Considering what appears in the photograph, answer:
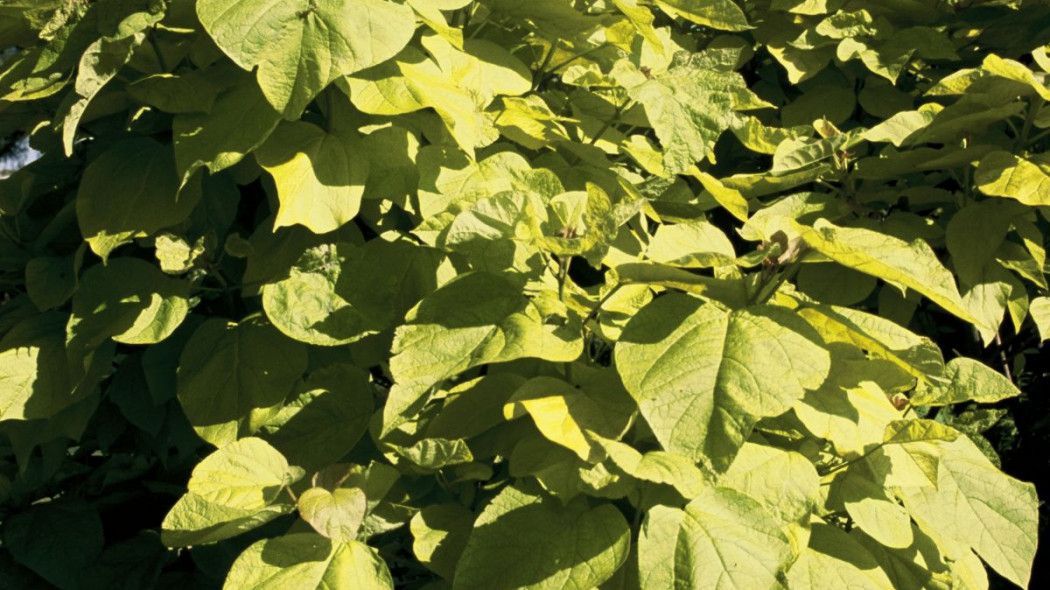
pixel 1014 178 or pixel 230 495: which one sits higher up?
pixel 1014 178

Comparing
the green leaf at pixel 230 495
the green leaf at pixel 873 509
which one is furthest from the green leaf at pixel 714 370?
the green leaf at pixel 230 495

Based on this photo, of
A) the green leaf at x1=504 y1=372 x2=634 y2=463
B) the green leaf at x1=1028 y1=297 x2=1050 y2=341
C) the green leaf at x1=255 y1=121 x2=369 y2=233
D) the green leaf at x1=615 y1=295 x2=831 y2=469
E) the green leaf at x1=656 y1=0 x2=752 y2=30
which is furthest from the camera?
the green leaf at x1=1028 y1=297 x2=1050 y2=341

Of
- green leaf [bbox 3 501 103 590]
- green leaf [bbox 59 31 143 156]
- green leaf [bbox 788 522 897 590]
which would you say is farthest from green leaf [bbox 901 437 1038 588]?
green leaf [bbox 3 501 103 590]

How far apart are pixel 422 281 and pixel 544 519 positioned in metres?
0.49

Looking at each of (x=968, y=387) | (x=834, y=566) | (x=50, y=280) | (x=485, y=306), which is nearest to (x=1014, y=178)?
(x=968, y=387)

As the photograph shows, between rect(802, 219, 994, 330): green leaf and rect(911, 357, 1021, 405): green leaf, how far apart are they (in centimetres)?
28

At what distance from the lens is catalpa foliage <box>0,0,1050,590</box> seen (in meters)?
1.42

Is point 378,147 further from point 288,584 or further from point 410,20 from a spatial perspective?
point 288,584

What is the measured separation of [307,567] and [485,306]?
472 mm

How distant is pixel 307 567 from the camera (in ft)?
4.82

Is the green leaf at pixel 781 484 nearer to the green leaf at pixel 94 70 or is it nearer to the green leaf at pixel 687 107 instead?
the green leaf at pixel 687 107

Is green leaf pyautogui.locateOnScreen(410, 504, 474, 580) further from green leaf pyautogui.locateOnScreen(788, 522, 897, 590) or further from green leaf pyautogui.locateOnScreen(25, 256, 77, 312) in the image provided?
green leaf pyautogui.locateOnScreen(25, 256, 77, 312)

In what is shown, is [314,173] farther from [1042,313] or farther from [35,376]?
[1042,313]

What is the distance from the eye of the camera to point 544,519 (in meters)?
1.49
